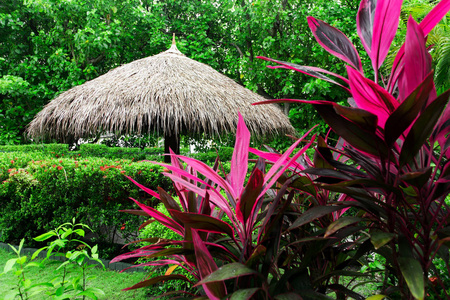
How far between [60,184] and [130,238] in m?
1.09

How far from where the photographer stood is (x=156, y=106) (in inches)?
201

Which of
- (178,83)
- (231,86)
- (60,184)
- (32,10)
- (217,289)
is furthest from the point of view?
(32,10)

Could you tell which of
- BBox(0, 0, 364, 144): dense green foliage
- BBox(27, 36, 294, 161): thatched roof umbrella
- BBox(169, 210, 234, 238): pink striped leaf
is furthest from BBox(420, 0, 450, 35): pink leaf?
BBox(0, 0, 364, 144): dense green foliage

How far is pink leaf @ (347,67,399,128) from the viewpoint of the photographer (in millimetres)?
772

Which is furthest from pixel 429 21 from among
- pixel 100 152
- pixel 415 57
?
pixel 100 152

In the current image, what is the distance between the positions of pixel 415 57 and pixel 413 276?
1.71ft

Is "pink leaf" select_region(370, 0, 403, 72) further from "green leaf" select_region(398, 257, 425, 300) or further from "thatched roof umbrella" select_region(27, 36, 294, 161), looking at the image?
"thatched roof umbrella" select_region(27, 36, 294, 161)

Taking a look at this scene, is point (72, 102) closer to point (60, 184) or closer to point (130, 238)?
point (60, 184)

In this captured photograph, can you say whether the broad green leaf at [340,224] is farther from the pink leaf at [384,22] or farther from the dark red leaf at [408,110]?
the pink leaf at [384,22]

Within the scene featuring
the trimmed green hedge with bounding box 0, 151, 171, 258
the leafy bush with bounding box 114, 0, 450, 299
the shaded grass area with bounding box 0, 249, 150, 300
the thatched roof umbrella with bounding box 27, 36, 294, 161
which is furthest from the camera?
the thatched roof umbrella with bounding box 27, 36, 294, 161

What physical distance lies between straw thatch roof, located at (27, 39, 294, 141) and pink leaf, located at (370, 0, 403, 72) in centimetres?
422

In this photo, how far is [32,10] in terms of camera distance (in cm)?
1053

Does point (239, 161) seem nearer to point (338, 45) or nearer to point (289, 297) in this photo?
point (289, 297)

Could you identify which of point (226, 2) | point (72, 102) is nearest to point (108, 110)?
point (72, 102)
